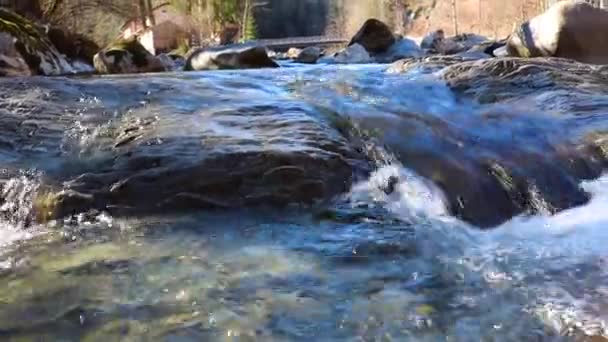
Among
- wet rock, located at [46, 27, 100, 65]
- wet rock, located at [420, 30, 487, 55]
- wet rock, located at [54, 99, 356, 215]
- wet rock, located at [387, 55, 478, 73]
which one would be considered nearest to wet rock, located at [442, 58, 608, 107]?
wet rock, located at [387, 55, 478, 73]

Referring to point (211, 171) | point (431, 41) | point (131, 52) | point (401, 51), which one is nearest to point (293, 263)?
point (211, 171)

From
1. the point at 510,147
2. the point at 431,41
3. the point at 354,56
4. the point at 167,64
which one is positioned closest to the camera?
the point at 510,147

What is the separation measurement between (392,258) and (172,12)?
29.9 meters

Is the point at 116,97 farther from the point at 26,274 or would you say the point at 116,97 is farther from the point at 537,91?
the point at 537,91

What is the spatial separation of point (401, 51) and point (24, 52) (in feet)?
25.7

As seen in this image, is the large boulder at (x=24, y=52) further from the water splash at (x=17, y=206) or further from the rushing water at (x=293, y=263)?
the water splash at (x=17, y=206)

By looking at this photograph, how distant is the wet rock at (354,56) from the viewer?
12.6m

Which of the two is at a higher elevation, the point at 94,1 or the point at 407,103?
the point at 94,1

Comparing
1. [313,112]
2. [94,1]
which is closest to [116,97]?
[313,112]

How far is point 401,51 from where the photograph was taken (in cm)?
1424

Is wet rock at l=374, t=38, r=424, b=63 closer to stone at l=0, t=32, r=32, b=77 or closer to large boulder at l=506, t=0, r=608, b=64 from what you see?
large boulder at l=506, t=0, r=608, b=64

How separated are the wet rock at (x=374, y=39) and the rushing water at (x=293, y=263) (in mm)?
10678

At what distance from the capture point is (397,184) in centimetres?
344

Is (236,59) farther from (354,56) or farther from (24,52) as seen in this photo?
(354,56)
